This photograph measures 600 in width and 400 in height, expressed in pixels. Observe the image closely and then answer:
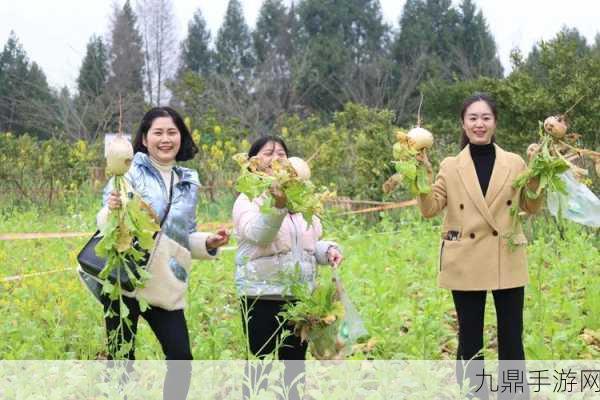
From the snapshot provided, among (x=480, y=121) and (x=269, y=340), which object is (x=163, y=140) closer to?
(x=269, y=340)

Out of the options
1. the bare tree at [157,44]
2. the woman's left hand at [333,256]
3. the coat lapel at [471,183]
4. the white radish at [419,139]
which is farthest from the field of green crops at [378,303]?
the bare tree at [157,44]

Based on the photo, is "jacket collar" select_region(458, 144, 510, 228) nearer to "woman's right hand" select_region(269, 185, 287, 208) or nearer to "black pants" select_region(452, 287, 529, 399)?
"black pants" select_region(452, 287, 529, 399)

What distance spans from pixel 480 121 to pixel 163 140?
1167mm

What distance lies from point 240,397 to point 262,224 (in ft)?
2.86

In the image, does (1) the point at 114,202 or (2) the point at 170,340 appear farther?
(2) the point at 170,340

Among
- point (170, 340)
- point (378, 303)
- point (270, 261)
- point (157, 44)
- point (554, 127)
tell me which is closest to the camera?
point (170, 340)

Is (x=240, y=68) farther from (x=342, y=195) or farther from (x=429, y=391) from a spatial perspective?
(x=429, y=391)

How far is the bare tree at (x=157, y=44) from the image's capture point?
23.2 meters

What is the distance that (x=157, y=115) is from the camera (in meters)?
2.66

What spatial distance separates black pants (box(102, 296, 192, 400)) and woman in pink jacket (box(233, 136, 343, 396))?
0.74 ft

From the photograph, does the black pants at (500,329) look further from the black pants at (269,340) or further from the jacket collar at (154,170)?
the jacket collar at (154,170)

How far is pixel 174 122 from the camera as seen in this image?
266 cm

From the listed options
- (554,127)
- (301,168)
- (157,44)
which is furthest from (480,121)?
(157,44)

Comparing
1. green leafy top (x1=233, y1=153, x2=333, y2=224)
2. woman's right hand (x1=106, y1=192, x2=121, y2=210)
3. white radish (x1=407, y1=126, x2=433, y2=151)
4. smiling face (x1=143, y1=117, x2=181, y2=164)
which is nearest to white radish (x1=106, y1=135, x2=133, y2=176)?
woman's right hand (x1=106, y1=192, x2=121, y2=210)
